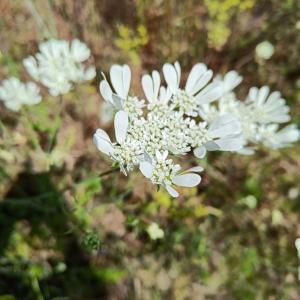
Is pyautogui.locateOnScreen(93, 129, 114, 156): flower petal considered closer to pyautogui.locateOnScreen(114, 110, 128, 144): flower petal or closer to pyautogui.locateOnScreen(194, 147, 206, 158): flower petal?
pyautogui.locateOnScreen(114, 110, 128, 144): flower petal

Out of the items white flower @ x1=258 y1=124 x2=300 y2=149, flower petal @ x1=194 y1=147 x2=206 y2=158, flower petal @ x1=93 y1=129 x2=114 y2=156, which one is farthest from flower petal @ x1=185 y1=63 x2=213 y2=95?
white flower @ x1=258 y1=124 x2=300 y2=149

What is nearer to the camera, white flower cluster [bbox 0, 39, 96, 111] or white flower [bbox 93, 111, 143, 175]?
white flower [bbox 93, 111, 143, 175]

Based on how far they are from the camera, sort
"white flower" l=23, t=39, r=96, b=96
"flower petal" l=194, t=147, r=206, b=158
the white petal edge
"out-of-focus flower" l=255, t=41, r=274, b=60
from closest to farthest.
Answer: the white petal edge, "flower petal" l=194, t=147, r=206, b=158, "white flower" l=23, t=39, r=96, b=96, "out-of-focus flower" l=255, t=41, r=274, b=60

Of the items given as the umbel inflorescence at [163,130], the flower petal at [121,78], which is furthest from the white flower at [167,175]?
the flower petal at [121,78]

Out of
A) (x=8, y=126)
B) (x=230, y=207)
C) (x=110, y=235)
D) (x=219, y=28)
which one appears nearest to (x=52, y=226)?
(x=110, y=235)

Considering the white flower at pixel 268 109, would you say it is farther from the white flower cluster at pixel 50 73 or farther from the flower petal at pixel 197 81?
the white flower cluster at pixel 50 73
